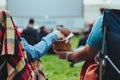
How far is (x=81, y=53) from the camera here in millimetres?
5406

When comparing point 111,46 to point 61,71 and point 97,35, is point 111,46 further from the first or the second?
point 61,71

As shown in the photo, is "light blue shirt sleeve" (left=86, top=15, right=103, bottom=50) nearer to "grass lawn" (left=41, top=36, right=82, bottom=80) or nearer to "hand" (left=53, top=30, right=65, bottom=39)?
"hand" (left=53, top=30, right=65, bottom=39)

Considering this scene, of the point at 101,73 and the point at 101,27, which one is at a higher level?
the point at 101,27

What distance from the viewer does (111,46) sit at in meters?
5.14

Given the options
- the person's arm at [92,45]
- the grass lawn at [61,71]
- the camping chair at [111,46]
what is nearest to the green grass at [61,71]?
the grass lawn at [61,71]

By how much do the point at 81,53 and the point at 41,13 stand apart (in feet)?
75.1

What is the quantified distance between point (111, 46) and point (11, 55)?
96 centimetres

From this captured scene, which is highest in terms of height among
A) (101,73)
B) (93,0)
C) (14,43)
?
(14,43)

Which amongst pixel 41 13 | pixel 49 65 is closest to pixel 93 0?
pixel 41 13

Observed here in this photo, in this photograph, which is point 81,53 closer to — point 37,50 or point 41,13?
point 37,50

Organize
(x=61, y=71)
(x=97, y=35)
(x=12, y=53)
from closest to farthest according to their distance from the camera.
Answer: (x=12, y=53)
(x=97, y=35)
(x=61, y=71)

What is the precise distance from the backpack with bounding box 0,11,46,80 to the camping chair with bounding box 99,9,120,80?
2.37 ft

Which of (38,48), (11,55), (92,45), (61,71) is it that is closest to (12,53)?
(11,55)

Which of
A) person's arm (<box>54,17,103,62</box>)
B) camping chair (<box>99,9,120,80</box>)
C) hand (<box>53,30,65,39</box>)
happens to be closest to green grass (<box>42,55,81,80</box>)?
hand (<box>53,30,65,39</box>)
